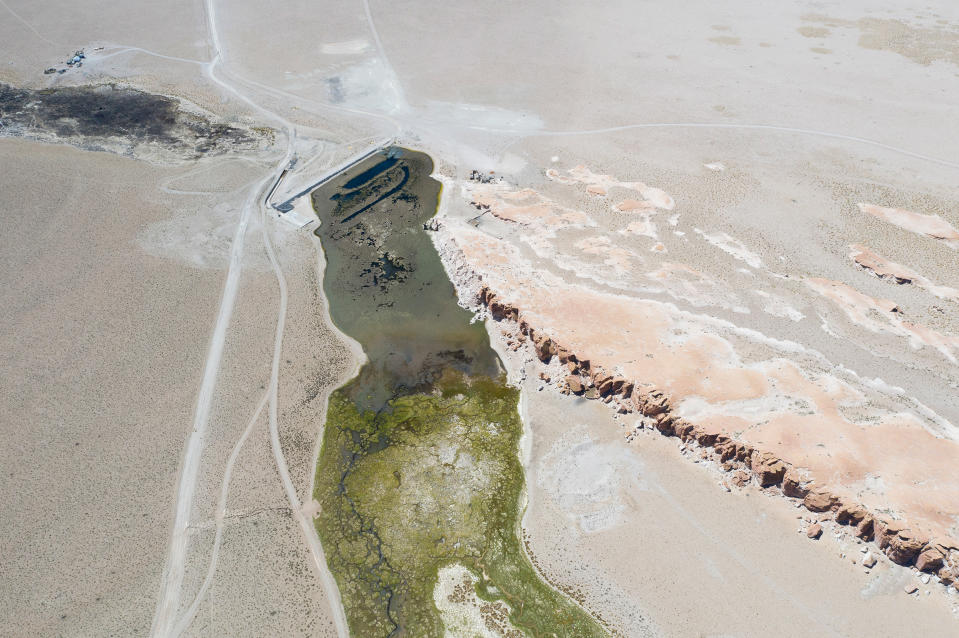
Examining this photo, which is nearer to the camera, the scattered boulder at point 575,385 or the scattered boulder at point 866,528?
the scattered boulder at point 866,528

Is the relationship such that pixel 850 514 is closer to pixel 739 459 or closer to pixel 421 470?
pixel 739 459

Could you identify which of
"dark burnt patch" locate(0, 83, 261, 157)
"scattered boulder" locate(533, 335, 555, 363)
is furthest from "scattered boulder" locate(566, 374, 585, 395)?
"dark burnt patch" locate(0, 83, 261, 157)

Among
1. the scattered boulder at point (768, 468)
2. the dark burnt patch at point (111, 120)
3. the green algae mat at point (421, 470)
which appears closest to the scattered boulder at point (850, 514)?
the scattered boulder at point (768, 468)

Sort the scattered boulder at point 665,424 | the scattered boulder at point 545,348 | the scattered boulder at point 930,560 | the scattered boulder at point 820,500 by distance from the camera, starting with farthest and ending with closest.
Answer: the scattered boulder at point 545,348
the scattered boulder at point 665,424
the scattered boulder at point 820,500
the scattered boulder at point 930,560

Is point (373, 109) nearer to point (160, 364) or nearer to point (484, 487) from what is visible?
point (160, 364)

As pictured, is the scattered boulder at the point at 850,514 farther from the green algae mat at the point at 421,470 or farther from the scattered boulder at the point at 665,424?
the green algae mat at the point at 421,470

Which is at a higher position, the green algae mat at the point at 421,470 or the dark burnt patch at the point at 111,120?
the dark burnt patch at the point at 111,120

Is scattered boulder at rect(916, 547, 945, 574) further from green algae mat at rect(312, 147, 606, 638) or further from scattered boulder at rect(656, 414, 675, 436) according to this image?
green algae mat at rect(312, 147, 606, 638)
